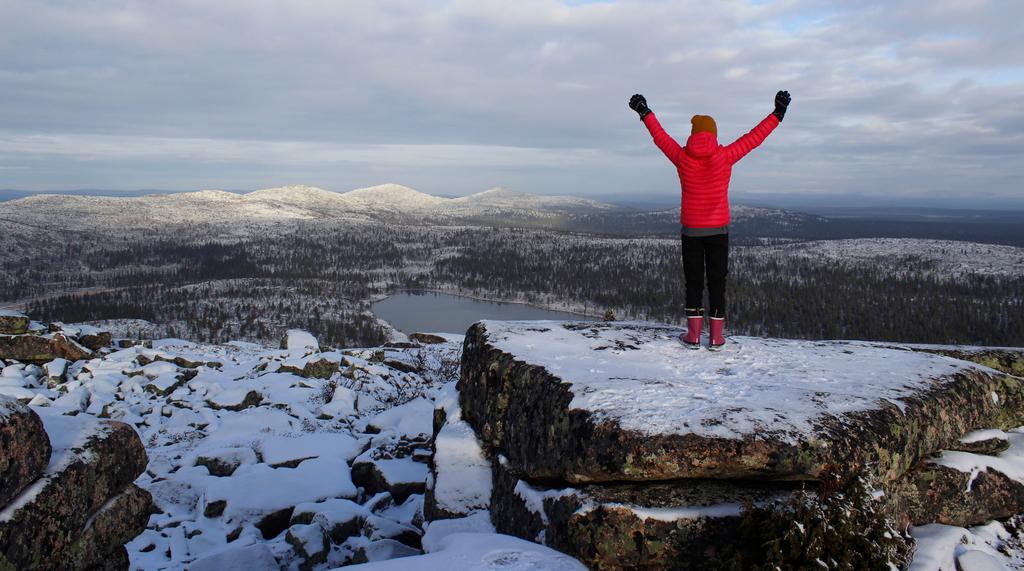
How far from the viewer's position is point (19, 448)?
510 cm

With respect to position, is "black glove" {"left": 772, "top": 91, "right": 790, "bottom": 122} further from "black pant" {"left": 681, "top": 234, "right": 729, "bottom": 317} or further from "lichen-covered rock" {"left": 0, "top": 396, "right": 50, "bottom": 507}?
"lichen-covered rock" {"left": 0, "top": 396, "right": 50, "bottom": 507}

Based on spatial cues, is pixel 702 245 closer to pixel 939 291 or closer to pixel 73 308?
pixel 73 308

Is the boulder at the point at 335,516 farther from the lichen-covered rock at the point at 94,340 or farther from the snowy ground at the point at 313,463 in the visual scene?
the lichen-covered rock at the point at 94,340

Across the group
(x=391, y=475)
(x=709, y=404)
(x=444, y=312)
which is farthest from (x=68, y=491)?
(x=444, y=312)

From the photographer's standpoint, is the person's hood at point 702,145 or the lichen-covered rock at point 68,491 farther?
the person's hood at point 702,145

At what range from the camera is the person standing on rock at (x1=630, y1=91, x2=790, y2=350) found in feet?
25.3

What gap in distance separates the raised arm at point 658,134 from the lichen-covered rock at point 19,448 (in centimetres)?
800

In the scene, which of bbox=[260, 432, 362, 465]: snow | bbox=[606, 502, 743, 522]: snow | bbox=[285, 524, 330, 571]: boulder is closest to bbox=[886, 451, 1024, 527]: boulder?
bbox=[606, 502, 743, 522]: snow

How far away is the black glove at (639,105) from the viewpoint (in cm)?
780

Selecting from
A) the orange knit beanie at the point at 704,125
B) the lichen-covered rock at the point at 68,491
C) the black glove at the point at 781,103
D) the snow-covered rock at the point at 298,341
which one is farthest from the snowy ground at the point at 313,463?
the snow-covered rock at the point at 298,341

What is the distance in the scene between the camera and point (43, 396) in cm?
1460

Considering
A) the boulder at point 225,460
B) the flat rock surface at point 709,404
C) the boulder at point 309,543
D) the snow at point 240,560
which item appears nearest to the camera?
the flat rock surface at point 709,404

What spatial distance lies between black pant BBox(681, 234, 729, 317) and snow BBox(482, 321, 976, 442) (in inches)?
27.8

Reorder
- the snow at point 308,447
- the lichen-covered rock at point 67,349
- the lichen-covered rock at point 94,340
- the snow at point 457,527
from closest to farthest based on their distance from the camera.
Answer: the snow at point 457,527 < the snow at point 308,447 < the lichen-covered rock at point 67,349 < the lichen-covered rock at point 94,340
